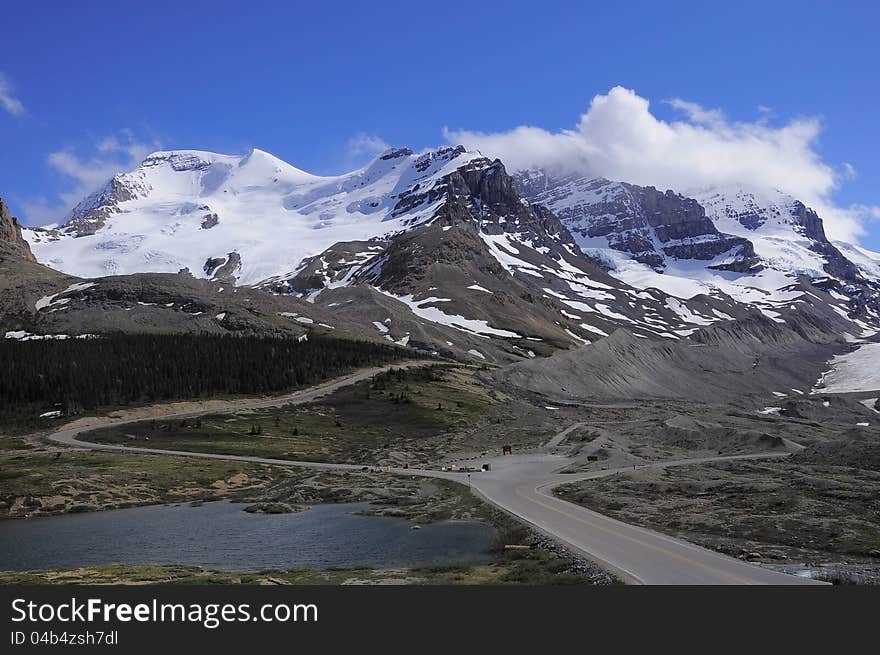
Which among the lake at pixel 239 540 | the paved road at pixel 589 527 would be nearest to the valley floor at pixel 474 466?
the paved road at pixel 589 527

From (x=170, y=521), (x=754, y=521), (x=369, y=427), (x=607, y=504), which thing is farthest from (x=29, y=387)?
(x=754, y=521)

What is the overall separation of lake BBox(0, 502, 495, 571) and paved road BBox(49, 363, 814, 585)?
5379 mm

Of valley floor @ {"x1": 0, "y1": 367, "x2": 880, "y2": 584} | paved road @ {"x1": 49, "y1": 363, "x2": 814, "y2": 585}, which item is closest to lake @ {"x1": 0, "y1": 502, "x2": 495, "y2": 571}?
valley floor @ {"x1": 0, "y1": 367, "x2": 880, "y2": 584}

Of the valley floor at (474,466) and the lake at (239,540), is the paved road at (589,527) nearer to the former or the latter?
the valley floor at (474,466)

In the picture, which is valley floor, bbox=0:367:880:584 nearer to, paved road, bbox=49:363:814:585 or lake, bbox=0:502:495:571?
paved road, bbox=49:363:814:585

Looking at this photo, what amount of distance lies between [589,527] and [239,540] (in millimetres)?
25147

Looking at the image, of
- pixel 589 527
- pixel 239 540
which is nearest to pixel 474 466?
pixel 239 540

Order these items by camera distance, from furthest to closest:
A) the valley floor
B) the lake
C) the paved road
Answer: the lake < the valley floor < the paved road

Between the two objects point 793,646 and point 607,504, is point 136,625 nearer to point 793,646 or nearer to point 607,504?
point 793,646

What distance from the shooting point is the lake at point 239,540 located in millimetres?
44625

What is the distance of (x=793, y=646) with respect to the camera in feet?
59.8

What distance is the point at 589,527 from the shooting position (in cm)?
4375

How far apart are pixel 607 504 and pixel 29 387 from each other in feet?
392

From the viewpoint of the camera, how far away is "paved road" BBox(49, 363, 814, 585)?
98.1 ft
